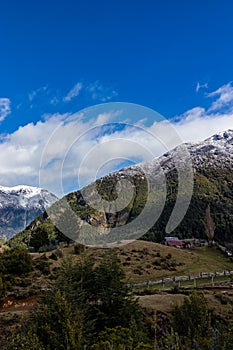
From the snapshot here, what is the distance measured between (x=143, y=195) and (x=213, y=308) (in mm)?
142791

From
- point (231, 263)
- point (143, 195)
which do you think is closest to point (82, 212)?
point (143, 195)

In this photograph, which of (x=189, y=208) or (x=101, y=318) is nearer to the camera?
(x=101, y=318)

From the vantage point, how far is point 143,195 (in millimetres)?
170000

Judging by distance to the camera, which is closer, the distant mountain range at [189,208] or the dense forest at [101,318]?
the dense forest at [101,318]

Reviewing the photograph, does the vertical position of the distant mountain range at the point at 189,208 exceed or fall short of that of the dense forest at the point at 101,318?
it exceeds it

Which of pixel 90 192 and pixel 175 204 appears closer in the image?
pixel 175 204

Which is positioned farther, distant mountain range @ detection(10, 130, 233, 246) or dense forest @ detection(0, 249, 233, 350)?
distant mountain range @ detection(10, 130, 233, 246)

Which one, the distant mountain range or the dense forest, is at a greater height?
the distant mountain range

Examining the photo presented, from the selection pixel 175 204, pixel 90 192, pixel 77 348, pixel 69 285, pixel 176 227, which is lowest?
pixel 77 348

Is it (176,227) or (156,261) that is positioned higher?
(176,227)

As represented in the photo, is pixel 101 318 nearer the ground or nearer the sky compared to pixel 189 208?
nearer the ground

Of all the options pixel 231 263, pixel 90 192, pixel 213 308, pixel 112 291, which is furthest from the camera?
pixel 90 192

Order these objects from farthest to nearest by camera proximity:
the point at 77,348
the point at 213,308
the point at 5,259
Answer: the point at 5,259, the point at 213,308, the point at 77,348

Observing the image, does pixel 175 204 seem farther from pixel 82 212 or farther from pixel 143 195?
pixel 82 212
